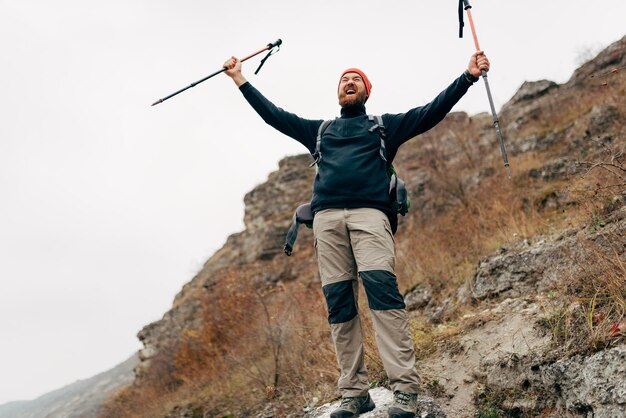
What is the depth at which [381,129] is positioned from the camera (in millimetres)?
3225

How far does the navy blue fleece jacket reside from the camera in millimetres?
3078

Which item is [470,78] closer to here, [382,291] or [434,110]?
[434,110]

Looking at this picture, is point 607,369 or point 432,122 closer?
point 607,369

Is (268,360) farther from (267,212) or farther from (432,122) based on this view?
(267,212)

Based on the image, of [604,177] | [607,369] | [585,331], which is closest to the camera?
[607,369]

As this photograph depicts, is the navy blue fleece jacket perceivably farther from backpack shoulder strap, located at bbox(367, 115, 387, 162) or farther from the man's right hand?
the man's right hand

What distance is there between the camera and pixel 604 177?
507cm

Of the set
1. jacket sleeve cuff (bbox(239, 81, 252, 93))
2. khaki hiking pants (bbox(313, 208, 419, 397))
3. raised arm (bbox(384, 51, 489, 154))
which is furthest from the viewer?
jacket sleeve cuff (bbox(239, 81, 252, 93))

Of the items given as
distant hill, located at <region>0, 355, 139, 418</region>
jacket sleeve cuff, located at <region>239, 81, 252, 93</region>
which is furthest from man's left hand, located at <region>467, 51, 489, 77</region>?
distant hill, located at <region>0, 355, 139, 418</region>

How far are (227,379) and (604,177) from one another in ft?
21.0

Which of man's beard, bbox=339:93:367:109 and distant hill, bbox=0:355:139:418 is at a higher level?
man's beard, bbox=339:93:367:109

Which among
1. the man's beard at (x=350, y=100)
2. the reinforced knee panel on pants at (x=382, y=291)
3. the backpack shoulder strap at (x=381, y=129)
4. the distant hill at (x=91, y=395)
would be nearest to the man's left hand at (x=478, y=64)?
the backpack shoulder strap at (x=381, y=129)

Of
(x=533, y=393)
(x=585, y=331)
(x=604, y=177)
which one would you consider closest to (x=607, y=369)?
(x=585, y=331)

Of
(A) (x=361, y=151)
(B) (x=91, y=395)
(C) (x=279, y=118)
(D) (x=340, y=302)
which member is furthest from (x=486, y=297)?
(B) (x=91, y=395)
